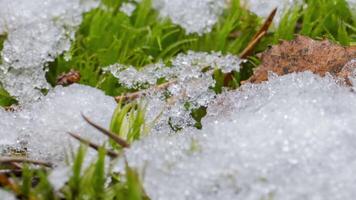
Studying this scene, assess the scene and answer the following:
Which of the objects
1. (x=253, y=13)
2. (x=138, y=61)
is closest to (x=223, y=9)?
(x=253, y=13)

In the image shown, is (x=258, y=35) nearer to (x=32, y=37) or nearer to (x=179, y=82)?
(x=179, y=82)

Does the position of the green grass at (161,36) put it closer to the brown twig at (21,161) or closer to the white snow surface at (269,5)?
the white snow surface at (269,5)

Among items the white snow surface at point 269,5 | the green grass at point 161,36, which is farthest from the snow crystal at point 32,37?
the white snow surface at point 269,5

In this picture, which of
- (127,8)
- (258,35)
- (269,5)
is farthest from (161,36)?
(269,5)

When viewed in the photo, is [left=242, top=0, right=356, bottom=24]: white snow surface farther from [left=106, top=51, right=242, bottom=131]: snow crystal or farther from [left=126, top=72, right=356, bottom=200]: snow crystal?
[left=126, top=72, right=356, bottom=200]: snow crystal

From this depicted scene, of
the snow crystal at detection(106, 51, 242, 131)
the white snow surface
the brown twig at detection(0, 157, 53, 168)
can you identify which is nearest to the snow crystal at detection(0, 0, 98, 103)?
the snow crystal at detection(106, 51, 242, 131)

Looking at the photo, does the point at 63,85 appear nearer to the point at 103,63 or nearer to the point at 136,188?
the point at 103,63
